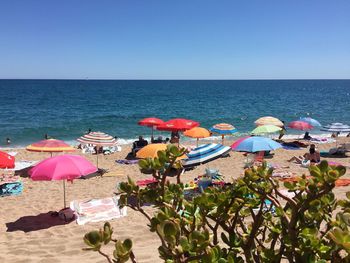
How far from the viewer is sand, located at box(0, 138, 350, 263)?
6.06 metres

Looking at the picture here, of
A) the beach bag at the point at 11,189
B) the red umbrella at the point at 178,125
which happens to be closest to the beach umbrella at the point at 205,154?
the red umbrella at the point at 178,125

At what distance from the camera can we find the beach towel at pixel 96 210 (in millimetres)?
8359

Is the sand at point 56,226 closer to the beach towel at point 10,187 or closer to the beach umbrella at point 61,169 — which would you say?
the beach towel at point 10,187

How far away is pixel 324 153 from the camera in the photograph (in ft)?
58.1

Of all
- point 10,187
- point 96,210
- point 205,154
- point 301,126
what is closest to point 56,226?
point 96,210

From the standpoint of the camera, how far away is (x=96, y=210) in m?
8.88

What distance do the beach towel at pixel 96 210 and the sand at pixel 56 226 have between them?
0.72 feet

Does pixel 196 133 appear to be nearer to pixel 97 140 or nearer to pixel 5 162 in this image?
pixel 97 140

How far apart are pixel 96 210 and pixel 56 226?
1.17 meters

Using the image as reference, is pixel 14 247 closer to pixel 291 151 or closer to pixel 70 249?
pixel 70 249

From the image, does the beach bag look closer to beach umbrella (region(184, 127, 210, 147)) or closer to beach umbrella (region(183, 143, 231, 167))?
beach umbrella (region(183, 143, 231, 167))

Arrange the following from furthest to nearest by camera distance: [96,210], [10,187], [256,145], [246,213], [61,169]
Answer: [256,145]
[10,187]
[96,210]
[61,169]
[246,213]

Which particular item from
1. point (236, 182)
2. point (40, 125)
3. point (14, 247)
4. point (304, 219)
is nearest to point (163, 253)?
point (236, 182)

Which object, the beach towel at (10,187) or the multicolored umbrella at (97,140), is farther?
the multicolored umbrella at (97,140)
